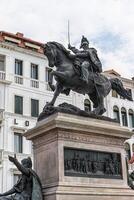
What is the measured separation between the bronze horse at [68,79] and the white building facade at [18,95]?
2196 centimetres

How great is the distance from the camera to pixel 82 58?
1481 cm

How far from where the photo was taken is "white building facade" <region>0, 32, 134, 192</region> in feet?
118

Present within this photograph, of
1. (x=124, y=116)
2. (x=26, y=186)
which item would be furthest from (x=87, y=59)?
(x=124, y=116)

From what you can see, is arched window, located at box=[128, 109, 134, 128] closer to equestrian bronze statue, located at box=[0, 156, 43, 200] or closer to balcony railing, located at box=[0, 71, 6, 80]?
balcony railing, located at box=[0, 71, 6, 80]

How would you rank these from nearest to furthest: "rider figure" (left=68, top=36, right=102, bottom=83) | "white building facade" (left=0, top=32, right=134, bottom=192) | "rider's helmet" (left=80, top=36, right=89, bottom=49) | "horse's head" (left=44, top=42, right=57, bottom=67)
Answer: "horse's head" (left=44, top=42, right=57, bottom=67)
"rider figure" (left=68, top=36, right=102, bottom=83)
"rider's helmet" (left=80, top=36, right=89, bottom=49)
"white building facade" (left=0, top=32, right=134, bottom=192)

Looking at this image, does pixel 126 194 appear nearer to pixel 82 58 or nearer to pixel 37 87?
pixel 82 58

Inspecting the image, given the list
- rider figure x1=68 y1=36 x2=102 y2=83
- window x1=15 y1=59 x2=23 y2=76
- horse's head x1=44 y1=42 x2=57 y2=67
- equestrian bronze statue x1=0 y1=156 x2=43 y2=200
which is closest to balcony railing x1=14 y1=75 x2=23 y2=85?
window x1=15 y1=59 x2=23 y2=76

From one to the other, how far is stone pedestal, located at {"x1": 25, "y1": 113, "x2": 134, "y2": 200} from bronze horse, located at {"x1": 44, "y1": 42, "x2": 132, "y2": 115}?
3.42 ft

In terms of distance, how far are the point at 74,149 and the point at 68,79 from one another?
7.56 feet

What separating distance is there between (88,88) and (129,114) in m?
33.4

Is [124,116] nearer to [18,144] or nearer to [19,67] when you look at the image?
[19,67]

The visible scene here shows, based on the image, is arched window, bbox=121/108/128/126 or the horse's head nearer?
the horse's head

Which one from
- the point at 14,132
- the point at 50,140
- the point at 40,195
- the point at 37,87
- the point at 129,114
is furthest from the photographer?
the point at 129,114

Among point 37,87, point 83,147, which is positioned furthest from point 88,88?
point 37,87
